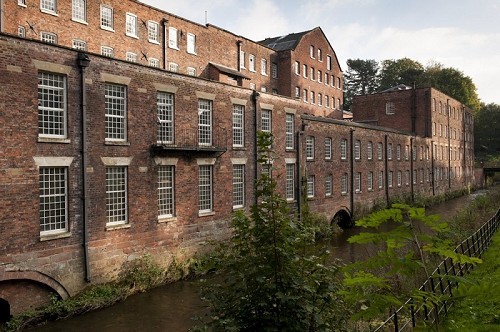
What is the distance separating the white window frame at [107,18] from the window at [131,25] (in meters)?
1.22

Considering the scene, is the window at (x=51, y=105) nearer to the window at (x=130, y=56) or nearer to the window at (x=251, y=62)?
the window at (x=130, y=56)

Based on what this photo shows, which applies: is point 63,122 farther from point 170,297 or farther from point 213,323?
point 213,323

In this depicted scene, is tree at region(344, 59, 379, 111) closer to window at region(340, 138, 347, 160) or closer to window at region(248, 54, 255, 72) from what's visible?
window at region(248, 54, 255, 72)

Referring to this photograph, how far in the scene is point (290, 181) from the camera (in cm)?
2445

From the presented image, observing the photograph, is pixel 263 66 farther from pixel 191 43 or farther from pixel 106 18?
pixel 106 18

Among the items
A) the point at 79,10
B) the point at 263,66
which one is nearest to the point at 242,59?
the point at 263,66

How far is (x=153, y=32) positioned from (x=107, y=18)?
12.7ft

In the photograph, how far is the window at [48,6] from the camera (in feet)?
84.4

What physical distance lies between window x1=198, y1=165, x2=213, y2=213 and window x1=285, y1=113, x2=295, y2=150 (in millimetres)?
6528

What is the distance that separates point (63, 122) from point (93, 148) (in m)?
1.30

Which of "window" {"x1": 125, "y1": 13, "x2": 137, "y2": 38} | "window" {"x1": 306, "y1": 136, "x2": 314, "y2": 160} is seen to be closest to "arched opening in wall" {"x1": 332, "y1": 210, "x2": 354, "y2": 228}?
"window" {"x1": 306, "y1": 136, "x2": 314, "y2": 160}

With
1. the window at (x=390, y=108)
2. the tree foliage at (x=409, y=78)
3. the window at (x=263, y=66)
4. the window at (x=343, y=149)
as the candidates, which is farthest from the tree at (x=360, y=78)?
the window at (x=343, y=149)

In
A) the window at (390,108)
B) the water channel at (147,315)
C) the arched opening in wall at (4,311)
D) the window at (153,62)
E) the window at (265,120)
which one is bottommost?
the water channel at (147,315)

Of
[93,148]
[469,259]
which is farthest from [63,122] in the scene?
[469,259]
